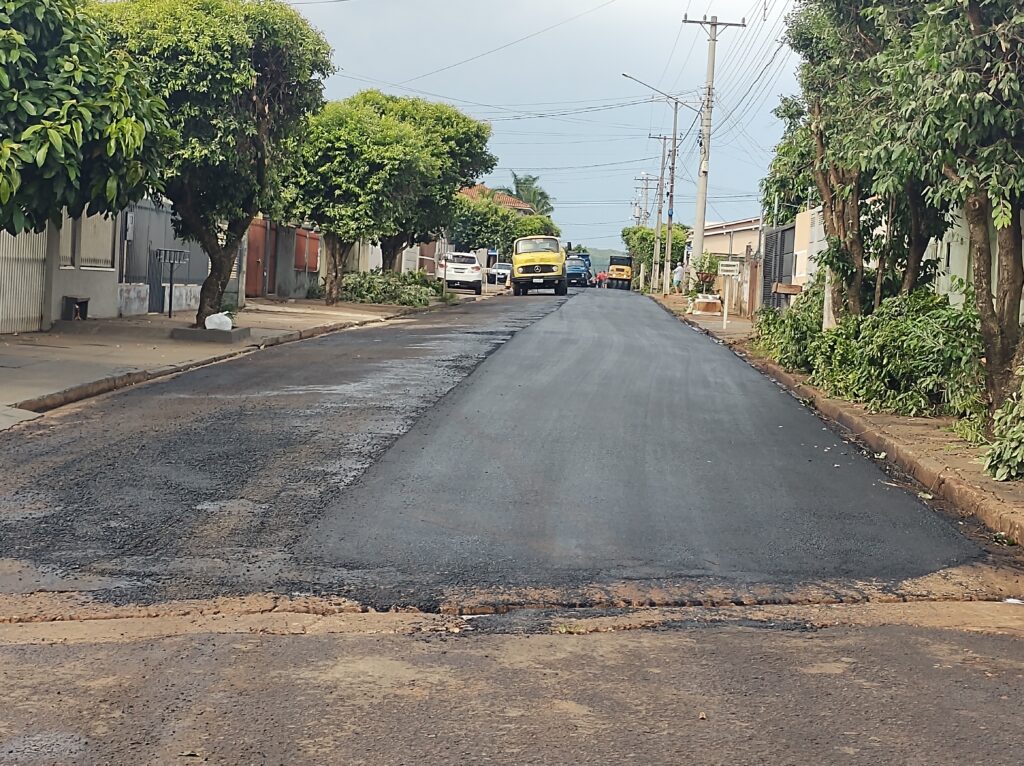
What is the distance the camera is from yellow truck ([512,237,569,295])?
56.5 meters

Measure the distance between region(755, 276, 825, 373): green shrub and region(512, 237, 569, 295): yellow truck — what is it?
1347 inches

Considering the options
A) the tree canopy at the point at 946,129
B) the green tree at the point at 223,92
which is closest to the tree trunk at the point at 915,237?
the tree canopy at the point at 946,129

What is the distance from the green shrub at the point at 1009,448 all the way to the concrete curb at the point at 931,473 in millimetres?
278

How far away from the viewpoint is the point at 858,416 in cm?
1323

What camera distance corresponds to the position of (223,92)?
61.2 ft

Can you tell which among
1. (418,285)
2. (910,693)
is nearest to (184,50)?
(910,693)

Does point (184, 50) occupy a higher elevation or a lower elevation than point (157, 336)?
higher

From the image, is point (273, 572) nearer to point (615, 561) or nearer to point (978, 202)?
point (615, 561)

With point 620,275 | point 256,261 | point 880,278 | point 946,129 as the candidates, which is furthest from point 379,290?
point 620,275

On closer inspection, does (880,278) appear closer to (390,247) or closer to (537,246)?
(390,247)

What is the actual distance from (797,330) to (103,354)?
32.9 ft

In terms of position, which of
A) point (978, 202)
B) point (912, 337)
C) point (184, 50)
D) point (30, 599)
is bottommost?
point (30, 599)

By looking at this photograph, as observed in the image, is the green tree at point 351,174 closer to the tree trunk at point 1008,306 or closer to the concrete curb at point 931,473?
the concrete curb at point 931,473

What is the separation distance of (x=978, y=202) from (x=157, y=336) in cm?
1341
